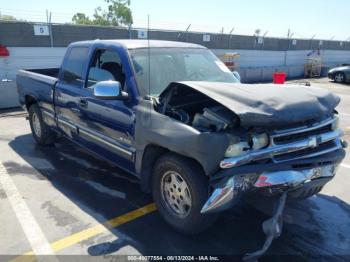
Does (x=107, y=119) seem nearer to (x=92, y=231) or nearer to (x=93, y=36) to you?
(x=92, y=231)

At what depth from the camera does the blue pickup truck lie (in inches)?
116

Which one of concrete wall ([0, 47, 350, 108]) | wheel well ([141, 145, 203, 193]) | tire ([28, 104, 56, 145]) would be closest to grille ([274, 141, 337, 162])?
wheel well ([141, 145, 203, 193])

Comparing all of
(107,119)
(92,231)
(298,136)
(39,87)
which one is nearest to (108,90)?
(107,119)

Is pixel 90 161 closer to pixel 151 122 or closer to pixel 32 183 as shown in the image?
pixel 32 183

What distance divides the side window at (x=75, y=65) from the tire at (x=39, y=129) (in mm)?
1410

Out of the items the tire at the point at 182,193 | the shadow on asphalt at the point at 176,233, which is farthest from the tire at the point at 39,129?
the tire at the point at 182,193

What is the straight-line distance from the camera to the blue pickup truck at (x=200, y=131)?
9.70 feet

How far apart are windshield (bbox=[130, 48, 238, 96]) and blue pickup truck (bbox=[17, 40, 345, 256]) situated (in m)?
0.01

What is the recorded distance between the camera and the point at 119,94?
3.76 m

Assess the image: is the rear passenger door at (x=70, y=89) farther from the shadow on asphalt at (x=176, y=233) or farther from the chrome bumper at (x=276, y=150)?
the chrome bumper at (x=276, y=150)

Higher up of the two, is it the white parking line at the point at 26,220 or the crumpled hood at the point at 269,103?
the crumpled hood at the point at 269,103

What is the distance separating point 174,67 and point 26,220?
8.10ft

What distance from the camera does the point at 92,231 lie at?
368 cm

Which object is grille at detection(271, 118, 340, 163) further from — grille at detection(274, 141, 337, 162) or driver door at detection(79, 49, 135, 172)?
driver door at detection(79, 49, 135, 172)
